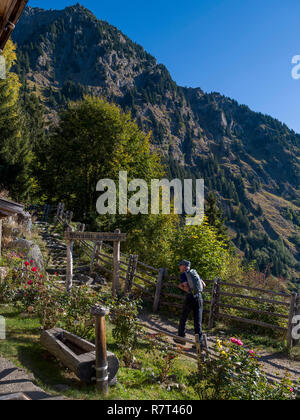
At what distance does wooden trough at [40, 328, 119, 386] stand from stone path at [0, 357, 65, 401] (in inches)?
21.5

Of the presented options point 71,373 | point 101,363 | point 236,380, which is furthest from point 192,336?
point 101,363

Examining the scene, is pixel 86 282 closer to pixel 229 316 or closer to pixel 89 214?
pixel 229 316

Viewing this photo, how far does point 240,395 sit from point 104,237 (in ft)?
20.5

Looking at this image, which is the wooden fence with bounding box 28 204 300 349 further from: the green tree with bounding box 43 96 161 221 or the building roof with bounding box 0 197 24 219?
the green tree with bounding box 43 96 161 221

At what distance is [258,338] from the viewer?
9086 millimetres

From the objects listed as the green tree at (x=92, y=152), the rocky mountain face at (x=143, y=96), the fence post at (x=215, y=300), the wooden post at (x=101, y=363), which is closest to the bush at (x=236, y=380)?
the wooden post at (x=101, y=363)

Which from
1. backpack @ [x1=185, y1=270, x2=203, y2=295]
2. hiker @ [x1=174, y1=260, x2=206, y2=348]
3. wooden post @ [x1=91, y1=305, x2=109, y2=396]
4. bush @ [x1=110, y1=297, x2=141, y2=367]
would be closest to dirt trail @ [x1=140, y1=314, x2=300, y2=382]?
hiker @ [x1=174, y1=260, x2=206, y2=348]

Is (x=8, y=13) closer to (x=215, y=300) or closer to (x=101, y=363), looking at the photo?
(x=101, y=363)

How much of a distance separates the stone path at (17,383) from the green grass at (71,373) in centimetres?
20

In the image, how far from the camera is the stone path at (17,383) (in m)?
3.66

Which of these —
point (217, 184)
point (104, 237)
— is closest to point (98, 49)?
point (217, 184)

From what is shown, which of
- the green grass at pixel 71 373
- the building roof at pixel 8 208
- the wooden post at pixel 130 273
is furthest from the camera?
the wooden post at pixel 130 273

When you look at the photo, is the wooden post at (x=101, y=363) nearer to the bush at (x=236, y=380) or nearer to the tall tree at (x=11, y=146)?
the bush at (x=236, y=380)

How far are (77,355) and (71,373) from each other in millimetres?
440
